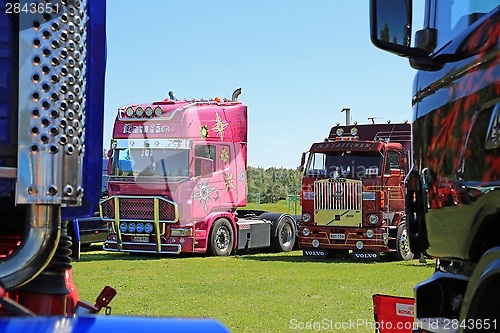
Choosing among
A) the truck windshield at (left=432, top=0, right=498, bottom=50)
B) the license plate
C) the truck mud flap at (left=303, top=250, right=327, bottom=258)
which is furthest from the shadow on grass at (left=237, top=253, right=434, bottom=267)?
the truck windshield at (left=432, top=0, right=498, bottom=50)

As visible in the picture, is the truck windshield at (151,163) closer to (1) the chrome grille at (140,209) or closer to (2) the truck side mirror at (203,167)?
(2) the truck side mirror at (203,167)

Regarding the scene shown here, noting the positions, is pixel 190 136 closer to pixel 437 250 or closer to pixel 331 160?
pixel 331 160

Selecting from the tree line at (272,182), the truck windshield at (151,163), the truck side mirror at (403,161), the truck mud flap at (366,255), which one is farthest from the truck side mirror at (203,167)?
the tree line at (272,182)

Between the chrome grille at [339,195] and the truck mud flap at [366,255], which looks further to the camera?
the chrome grille at [339,195]

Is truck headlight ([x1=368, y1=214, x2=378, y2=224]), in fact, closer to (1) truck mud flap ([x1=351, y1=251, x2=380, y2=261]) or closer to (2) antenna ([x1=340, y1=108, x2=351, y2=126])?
(1) truck mud flap ([x1=351, y1=251, x2=380, y2=261])

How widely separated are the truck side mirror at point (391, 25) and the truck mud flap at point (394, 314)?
5.10 ft

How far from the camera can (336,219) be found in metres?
17.1

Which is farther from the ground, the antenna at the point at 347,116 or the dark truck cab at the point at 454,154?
the antenna at the point at 347,116

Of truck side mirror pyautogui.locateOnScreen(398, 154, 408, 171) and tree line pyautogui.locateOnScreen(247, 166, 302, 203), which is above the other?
truck side mirror pyautogui.locateOnScreen(398, 154, 408, 171)

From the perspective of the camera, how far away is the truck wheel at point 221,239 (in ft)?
59.1

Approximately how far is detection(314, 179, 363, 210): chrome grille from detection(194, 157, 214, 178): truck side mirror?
2.59 m

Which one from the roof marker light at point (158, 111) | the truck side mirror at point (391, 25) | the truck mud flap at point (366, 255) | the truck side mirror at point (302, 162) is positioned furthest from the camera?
the roof marker light at point (158, 111)

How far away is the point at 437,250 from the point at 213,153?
1484 centimetres

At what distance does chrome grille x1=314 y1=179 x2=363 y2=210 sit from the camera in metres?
16.9
